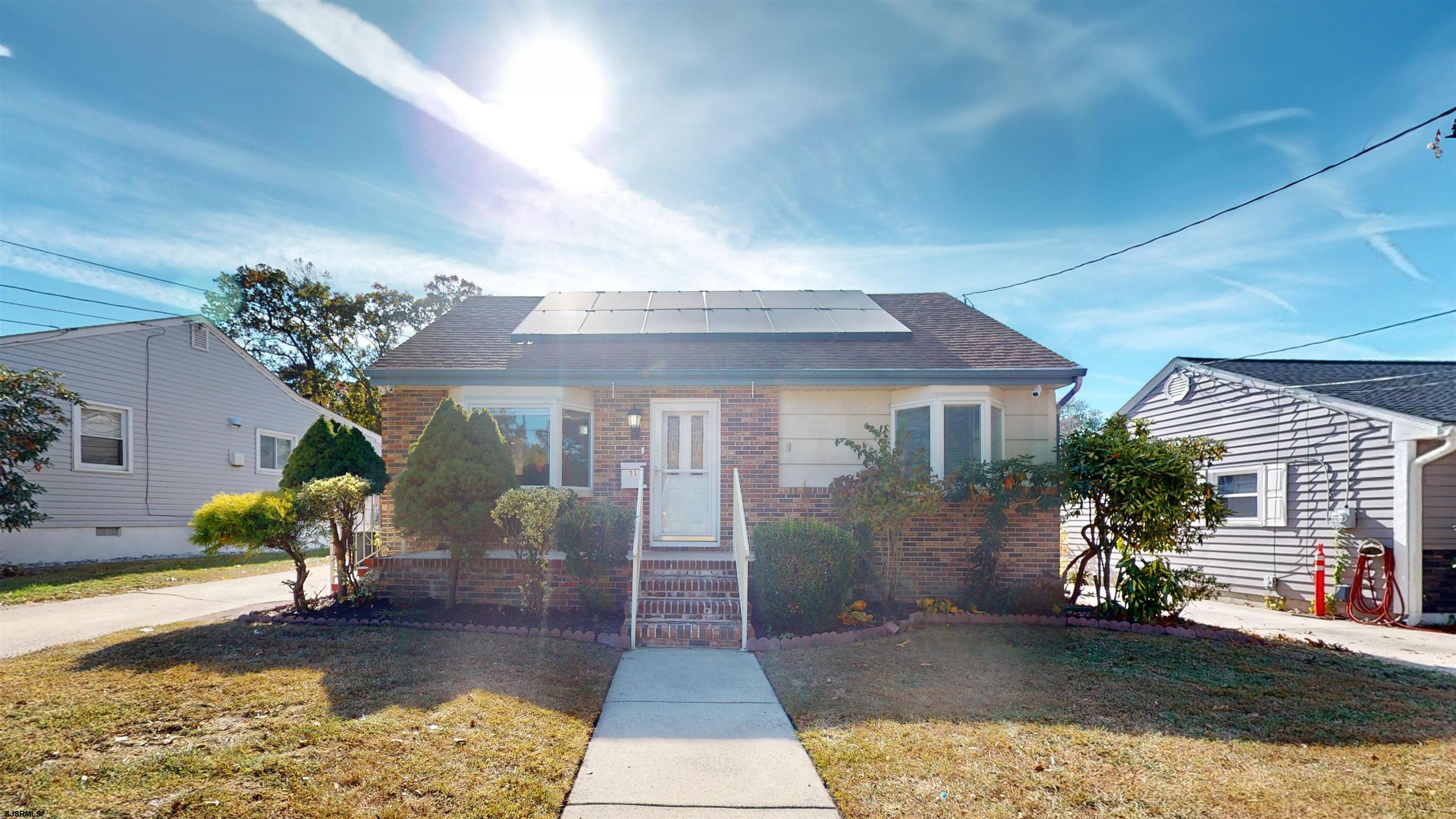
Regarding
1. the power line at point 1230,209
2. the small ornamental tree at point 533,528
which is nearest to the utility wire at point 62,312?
the small ornamental tree at point 533,528

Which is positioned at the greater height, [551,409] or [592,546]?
[551,409]

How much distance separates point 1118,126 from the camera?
9.39m

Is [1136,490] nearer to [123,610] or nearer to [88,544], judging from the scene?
[123,610]

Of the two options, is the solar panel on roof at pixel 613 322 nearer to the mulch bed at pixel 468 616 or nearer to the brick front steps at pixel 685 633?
the mulch bed at pixel 468 616

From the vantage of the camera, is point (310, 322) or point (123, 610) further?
point (310, 322)

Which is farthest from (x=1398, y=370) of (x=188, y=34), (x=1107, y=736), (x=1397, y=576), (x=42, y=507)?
(x=42, y=507)

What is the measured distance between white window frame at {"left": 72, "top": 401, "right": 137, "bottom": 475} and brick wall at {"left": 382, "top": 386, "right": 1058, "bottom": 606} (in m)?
7.12

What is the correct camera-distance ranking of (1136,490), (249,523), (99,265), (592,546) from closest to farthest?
(249,523)
(592,546)
(1136,490)
(99,265)

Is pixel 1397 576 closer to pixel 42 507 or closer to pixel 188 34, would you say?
pixel 188 34

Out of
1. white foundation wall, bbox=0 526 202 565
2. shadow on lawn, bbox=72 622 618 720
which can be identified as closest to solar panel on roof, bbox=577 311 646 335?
shadow on lawn, bbox=72 622 618 720

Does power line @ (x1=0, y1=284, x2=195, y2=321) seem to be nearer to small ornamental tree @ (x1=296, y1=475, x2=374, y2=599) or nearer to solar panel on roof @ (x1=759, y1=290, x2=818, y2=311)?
small ornamental tree @ (x1=296, y1=475, x2=374, y2=599)

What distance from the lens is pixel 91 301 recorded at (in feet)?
44.2

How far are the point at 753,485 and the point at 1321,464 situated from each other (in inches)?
326

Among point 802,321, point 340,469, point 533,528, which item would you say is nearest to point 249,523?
point 340,469
